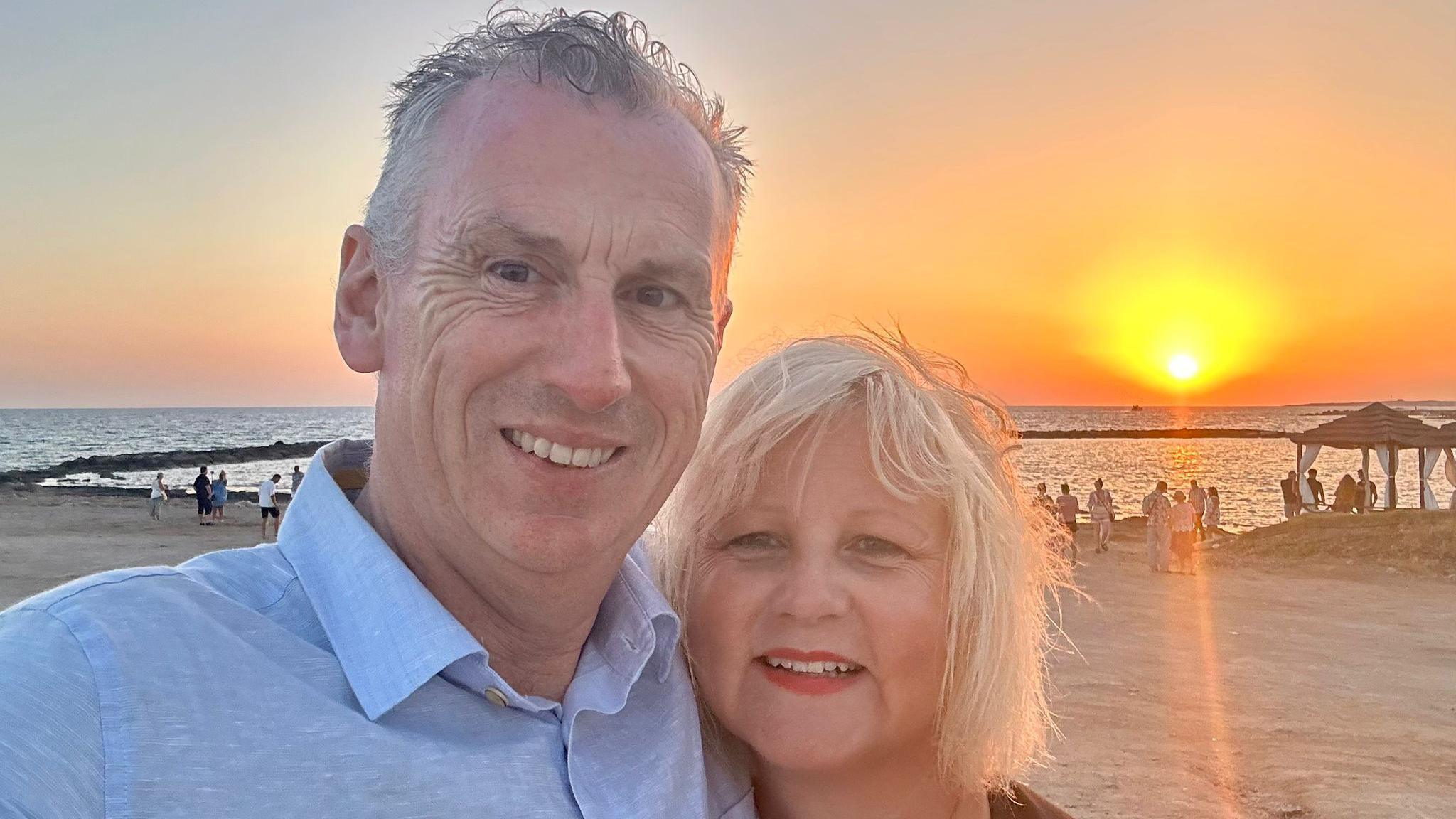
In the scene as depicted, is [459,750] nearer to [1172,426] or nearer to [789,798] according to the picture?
[789,798]

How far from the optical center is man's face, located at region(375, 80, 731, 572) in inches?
74.6

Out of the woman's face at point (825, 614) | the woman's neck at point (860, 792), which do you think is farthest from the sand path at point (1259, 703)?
the woman's face at point (825, 614)

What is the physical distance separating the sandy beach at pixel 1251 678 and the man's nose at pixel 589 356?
6645 mm

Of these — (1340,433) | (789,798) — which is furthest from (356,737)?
(1340,433)

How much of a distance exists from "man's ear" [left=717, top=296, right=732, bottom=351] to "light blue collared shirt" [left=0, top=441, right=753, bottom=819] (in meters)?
0.82

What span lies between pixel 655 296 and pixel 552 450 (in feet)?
1.40

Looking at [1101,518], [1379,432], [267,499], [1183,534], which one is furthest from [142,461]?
[1379,432]

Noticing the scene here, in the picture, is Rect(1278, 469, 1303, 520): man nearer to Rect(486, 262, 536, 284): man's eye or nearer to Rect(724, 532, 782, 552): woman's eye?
Rect(724, 532, 782, 552): woman's eye

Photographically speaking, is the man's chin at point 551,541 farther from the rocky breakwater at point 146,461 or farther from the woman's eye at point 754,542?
the rocky breakwater at point 146,461

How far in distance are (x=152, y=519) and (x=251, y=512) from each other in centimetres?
325

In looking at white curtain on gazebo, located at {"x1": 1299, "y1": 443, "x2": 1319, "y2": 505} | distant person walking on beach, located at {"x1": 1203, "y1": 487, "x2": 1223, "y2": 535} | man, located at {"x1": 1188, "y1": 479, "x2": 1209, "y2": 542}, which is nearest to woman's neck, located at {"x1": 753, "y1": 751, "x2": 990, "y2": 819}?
man, located at {"x1": 1188, "y1": 479, "x2": 1209, "y2": 542}

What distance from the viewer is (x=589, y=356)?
1.89 metres

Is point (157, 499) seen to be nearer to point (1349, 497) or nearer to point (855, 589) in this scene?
point (855, 589)

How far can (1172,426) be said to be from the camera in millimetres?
136750
